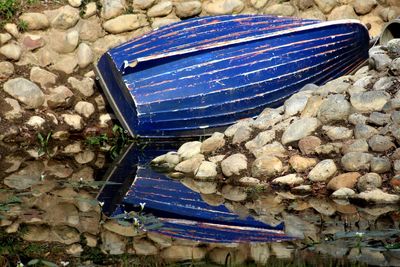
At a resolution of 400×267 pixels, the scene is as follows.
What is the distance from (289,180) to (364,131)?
2.66 feet

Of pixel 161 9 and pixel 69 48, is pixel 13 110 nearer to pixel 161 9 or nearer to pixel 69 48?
pixel 69 48

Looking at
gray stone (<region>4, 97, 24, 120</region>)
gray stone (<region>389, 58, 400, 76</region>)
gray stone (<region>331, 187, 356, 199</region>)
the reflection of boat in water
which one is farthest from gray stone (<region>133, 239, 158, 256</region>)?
gray stone (<region>4, 97, 24, 120</region>)

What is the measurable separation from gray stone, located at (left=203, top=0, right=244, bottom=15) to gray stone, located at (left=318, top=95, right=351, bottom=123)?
3.13 m

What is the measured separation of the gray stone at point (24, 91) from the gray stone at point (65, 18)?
840mm

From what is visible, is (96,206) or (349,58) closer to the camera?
(96,206)

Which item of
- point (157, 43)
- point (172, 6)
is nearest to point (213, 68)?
point (157, 43)

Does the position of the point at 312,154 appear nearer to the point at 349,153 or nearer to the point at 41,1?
the point at 349,153

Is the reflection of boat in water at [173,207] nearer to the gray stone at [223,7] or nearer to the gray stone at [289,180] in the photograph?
the gray stone at [289,180]

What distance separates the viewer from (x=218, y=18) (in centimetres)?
1155

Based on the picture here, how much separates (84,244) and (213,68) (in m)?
4.07

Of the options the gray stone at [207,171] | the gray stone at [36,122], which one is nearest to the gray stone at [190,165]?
the gray stone at [207,171]

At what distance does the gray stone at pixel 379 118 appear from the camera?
9297 mm

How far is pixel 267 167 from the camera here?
9.38 metres

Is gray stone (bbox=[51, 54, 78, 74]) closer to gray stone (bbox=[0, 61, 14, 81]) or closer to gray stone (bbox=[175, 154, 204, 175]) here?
gray stone (bbox=[0, 61, 14, 81])
